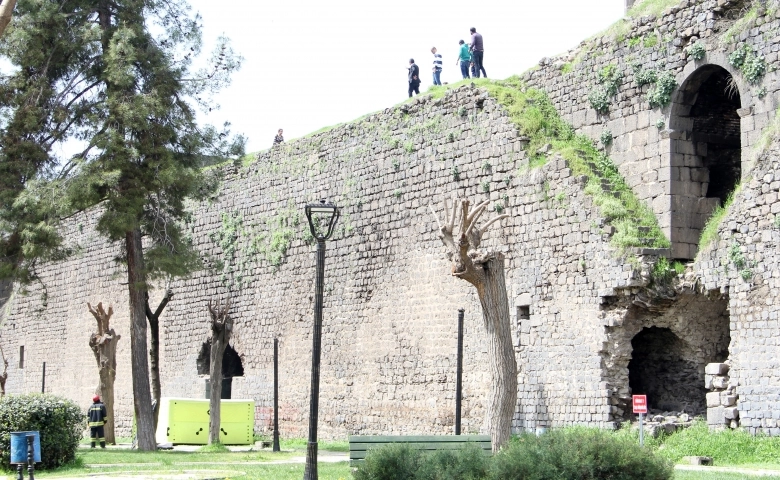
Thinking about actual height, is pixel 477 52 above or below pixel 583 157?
above

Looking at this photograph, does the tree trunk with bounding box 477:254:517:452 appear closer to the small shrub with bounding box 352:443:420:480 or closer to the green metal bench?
the green metal bench

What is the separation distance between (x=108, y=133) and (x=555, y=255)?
8536 millimetres

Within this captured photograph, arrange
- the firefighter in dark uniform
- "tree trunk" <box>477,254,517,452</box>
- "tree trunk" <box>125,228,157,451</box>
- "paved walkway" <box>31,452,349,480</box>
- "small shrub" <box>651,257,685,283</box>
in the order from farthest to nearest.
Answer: the firefighter in dark uniform < "tree trunk" <box>125,228,157,451</box> < "small shrub" <box>651,257,685,283</box> < "tree trunk" <box>477,254,517,452</box> < "paved walkway" <box>31,452,349,480</box>

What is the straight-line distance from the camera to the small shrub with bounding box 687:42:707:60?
1823 cm

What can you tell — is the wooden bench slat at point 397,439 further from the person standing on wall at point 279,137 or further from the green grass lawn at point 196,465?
the person standing on wall at point 279,137

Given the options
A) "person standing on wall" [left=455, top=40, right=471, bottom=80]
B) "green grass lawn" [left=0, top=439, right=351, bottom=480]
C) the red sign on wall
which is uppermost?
"person standing on wall" [left=455, top=40, right=471, bottom=80]

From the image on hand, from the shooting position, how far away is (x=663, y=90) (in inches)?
741

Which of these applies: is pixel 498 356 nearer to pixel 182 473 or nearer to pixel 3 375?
pixel 182 473

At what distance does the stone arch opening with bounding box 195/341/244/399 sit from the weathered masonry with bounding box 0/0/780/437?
1.60m

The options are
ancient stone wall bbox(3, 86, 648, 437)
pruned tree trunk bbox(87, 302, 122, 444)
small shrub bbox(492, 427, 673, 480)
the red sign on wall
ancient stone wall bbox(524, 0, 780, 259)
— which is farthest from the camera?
pruned tree trunk bbox(87, 302, 122, 444)

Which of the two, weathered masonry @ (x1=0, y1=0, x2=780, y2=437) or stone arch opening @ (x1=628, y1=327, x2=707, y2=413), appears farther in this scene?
stone arch opening @ (x1=628, y1=327, x2=707, y2=413)

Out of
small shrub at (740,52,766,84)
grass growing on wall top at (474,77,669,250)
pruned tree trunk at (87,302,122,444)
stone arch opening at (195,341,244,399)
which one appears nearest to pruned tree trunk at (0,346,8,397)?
stone arch opening at (195,341,244,399)

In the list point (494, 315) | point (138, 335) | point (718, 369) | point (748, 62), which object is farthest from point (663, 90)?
point (138, 335)

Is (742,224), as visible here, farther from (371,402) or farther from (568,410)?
(371,402)
